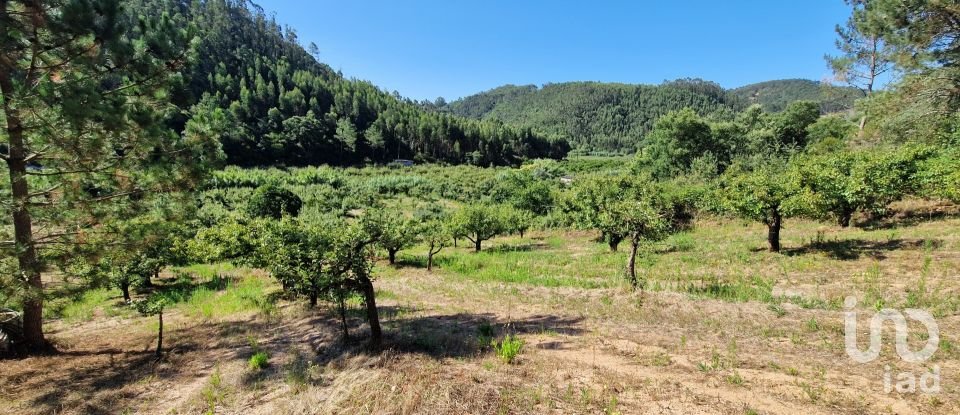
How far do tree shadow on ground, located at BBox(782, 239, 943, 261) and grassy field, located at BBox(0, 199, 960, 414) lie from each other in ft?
0.34

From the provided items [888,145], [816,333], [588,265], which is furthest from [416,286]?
[888,145]

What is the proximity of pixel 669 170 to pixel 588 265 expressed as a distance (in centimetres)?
3419

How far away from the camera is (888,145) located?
23.3m

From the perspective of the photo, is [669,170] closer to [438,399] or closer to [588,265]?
[588,265]

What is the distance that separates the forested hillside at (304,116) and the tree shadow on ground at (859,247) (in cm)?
9134

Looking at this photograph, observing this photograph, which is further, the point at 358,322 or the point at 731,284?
the point at 731,284

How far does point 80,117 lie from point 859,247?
2266cm

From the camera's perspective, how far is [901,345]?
7.11m

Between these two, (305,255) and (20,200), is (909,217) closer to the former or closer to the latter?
(305,255)

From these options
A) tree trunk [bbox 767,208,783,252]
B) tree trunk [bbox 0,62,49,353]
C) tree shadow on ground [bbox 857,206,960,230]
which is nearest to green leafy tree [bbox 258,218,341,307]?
tree trunk [bbox 0,62,49,353]

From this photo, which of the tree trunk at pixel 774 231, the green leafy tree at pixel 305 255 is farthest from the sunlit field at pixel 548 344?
the green leafy tree at pixel 305 255

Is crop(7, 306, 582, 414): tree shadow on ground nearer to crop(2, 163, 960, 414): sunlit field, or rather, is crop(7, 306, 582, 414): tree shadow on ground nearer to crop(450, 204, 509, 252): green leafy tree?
crop(2, 163, 960, 414): sunlit field

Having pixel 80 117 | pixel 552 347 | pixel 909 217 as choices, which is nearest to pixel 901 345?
pixel 552 347

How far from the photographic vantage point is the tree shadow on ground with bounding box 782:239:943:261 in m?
13.1
